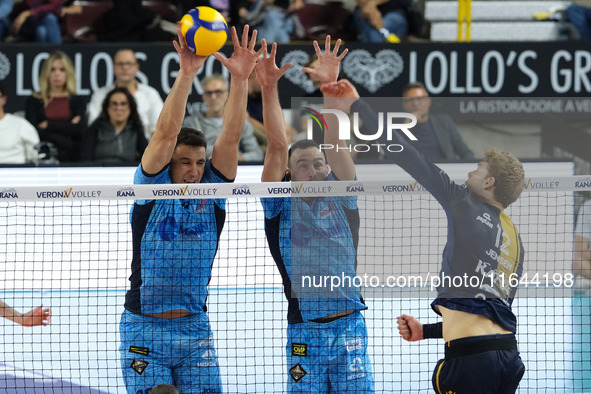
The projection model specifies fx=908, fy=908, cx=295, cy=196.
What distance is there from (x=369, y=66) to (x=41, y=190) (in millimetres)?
6534

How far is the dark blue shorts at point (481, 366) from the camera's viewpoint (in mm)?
5473

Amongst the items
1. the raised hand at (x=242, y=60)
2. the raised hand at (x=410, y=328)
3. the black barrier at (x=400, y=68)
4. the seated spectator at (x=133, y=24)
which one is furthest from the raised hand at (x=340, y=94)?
the seated spectator at (x=133, y=24)

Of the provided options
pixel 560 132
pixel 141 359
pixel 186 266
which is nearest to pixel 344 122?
pixel 186 266

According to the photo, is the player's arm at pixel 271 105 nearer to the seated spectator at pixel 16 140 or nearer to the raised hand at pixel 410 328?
the raised hand at pixel 410 328

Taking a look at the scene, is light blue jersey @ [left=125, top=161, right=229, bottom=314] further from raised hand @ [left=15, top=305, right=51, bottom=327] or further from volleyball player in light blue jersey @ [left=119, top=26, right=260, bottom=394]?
raised hand @ [left=15, top=305, right=51, bottom=327]

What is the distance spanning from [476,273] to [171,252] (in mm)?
2076

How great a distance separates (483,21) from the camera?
13.9 meters

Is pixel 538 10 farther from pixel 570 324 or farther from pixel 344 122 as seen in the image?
pixel 344 122

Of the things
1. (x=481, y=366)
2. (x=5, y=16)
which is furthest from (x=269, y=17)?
(x=481, y=366)

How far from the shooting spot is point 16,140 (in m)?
11.0

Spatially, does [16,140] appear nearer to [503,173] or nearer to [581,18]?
[503,173]

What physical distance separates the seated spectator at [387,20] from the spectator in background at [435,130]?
2351mm

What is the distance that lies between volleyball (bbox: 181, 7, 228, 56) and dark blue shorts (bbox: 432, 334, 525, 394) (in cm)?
245

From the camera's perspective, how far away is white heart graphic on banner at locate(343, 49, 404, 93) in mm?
11953
